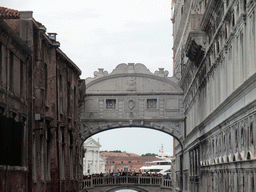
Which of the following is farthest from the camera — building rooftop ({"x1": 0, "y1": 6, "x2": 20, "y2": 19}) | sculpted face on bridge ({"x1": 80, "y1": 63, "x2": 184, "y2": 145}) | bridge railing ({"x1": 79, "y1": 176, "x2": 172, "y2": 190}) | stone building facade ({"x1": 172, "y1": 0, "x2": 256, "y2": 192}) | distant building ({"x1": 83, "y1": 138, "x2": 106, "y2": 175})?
distant building ({"x1": 83, "y1": 138, "x2": 106, "y2": 175})

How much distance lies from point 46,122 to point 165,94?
19.3 m

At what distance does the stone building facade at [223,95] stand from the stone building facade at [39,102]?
22.1 ft

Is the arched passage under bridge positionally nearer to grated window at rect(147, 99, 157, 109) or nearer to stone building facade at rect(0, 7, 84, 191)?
grated window at rect(147, 99, 157, 109)

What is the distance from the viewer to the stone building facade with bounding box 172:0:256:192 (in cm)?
1811

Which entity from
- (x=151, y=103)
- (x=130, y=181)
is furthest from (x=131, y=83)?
(x=130, y=181)

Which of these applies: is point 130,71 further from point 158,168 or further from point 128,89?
point 158,168

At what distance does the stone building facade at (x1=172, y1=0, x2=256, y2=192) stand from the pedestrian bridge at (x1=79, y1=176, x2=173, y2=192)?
24520mm

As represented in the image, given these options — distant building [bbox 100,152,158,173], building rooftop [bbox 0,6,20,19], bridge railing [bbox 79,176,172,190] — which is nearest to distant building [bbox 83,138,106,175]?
distant building [bbox 100,152,158,173]

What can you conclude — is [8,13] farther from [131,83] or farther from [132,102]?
[132,102]

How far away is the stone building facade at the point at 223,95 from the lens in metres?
18.1

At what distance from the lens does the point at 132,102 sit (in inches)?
1796

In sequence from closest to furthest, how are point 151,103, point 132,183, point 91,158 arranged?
point 151,103, point 132,183, point 91,158

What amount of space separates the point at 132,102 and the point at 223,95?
21.4 m

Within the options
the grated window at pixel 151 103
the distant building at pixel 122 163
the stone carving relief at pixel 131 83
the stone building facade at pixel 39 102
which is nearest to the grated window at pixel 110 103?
the stone carving relief at pixel 131 83
